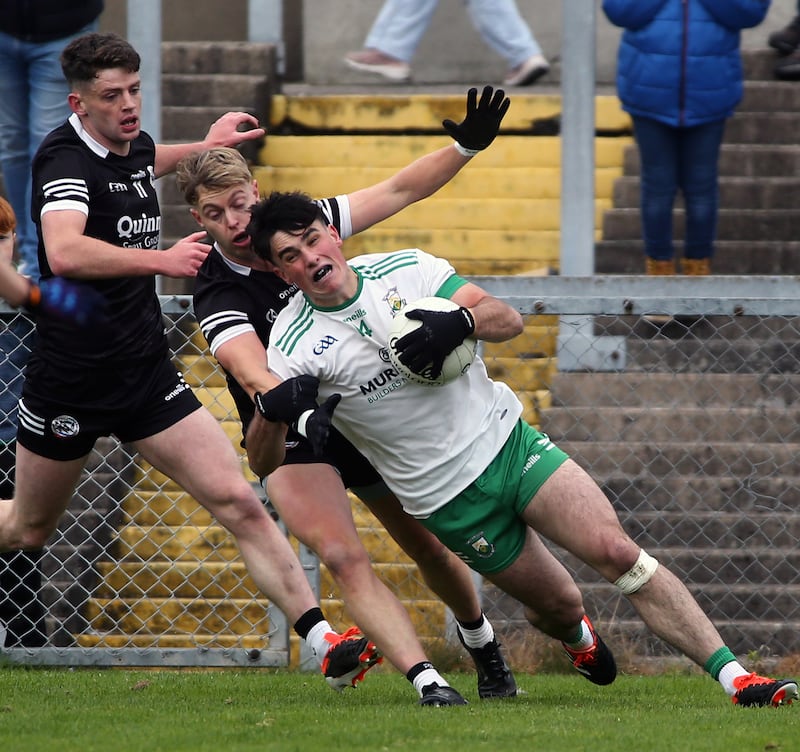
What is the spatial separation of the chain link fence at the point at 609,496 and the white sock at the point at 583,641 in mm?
1181

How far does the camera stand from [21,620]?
280 inches

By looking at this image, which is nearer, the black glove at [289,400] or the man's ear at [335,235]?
the black glove at [289,400]

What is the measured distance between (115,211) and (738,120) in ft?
17.6

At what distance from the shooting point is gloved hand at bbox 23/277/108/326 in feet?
17.4

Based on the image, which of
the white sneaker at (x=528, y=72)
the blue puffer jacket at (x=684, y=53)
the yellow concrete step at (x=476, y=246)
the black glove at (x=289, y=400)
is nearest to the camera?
the black glove at (x=289, y=400)

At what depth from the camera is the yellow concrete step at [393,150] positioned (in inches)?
407

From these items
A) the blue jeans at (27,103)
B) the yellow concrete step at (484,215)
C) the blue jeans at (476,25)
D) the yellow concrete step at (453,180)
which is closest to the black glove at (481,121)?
the blue jeans at (27,103)

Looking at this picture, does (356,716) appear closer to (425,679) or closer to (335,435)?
(425,679)

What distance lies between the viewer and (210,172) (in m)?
5.79

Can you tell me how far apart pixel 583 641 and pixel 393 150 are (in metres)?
5.08

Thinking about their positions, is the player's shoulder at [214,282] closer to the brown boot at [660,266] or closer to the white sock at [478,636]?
the white sock at [478,636]

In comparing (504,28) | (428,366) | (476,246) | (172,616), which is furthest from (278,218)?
(504,28)

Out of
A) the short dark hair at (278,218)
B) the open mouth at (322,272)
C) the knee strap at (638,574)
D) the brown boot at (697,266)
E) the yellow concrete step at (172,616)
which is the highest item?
the short dark hair at (278,218)

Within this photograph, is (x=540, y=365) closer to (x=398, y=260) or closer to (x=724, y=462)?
(x=724, y=462)
